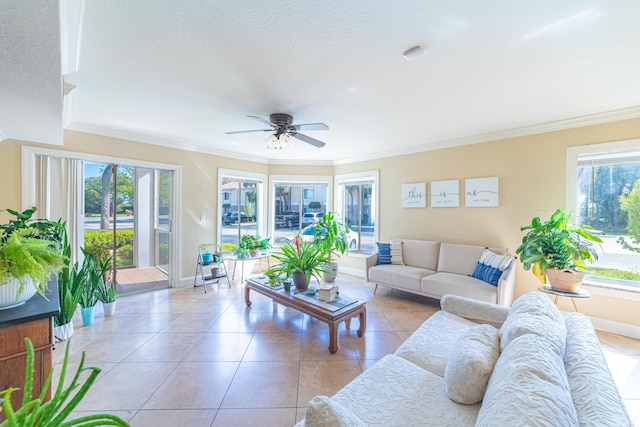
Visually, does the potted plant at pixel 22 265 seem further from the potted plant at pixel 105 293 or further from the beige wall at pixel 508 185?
the beige wall at pixel 508 185

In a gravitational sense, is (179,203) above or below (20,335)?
above

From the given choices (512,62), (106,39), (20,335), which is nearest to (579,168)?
(512,62)

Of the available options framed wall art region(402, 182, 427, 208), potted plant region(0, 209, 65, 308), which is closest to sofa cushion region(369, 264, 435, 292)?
framed wall art region(402, 182, 427, 208)

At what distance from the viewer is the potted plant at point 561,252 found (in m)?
2.88

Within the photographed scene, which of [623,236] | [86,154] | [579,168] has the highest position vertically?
[86,154]

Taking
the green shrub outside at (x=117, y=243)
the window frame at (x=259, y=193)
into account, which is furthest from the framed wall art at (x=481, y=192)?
the green shrub outside at (x=117, y=243)

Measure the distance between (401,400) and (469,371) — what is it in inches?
14.8

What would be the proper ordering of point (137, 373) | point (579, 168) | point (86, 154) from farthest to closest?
point (86, 154) < point (579, 168) < point (137, 373)

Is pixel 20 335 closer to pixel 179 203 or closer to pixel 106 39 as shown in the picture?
pixel 106 39

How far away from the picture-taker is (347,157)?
565 centimetres

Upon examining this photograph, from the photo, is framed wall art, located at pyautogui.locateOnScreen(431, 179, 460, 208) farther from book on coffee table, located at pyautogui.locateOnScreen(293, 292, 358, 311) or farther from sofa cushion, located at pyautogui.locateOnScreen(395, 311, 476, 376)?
book on coffee table, located at pyautogui.locateOnScreen(293, 292, 358, 311)

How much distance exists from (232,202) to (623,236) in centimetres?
598

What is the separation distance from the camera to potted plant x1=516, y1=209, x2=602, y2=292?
9.46 feet

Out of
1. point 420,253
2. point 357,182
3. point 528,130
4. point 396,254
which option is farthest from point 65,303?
point 528,130
